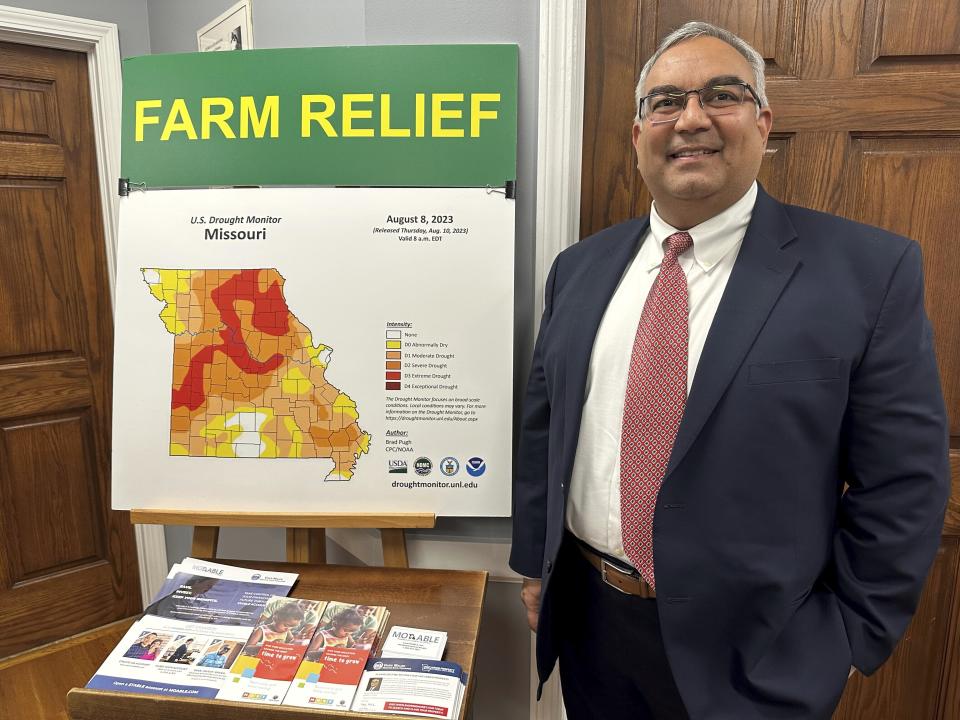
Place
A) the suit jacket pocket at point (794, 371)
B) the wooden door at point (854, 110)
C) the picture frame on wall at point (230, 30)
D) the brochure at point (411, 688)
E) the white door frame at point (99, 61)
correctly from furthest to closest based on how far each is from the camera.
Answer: the white door frame at point (99, 61), the picture frame on wall at point (230, 30), the wooden door at point (854, 110), the brochure at point (411, 688), the suit jacket pocket at point (794, 371)

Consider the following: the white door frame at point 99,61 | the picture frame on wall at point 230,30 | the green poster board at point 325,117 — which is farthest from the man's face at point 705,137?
the white door frame at point 99,61

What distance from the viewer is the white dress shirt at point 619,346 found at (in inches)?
37.8

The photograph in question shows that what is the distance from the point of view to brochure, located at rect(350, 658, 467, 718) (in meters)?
0.96

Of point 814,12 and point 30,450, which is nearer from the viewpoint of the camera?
point 814,12

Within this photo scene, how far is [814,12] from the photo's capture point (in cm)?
124

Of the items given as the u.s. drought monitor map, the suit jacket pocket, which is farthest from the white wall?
the suit jacket pocket

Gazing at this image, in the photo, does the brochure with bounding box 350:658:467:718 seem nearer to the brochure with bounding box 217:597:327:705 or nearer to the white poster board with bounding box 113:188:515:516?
the brochure with bounding box 217:597:327:705

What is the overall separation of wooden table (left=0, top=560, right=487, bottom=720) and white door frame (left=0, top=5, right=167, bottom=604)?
66.2 inches

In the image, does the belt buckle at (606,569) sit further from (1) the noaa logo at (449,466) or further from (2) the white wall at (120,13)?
(2) the white wall at (120,13)

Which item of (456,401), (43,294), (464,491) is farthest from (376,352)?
(43,294)

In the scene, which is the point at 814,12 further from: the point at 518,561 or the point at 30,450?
the point at 30,450

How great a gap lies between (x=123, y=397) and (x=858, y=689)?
1895 mm

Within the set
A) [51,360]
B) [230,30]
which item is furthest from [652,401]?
[51,360]

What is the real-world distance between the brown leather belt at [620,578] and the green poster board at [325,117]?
2.61 ft
